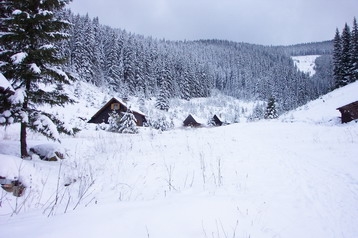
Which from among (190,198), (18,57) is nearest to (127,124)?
(18,57)

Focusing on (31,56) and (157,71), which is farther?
(157,71)

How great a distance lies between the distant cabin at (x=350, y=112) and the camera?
20.0 metres

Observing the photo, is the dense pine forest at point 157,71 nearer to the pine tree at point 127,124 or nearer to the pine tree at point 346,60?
the pine tree at point 127,124

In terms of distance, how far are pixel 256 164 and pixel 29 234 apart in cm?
569

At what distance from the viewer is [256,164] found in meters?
6.41

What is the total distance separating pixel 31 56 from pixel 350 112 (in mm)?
24130

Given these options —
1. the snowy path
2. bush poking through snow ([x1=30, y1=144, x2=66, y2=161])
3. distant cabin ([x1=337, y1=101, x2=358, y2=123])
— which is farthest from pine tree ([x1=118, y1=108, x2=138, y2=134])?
distant cabin ([x1=337, y1=101, x2=358, y2=123])

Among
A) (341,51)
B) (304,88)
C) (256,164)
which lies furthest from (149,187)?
(304,88)

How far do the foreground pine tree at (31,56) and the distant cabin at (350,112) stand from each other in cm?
2298

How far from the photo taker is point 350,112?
66.4 ft

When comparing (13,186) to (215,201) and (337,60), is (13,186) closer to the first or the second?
(215,201)

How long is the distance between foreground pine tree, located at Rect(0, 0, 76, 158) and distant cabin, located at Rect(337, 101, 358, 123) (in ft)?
75.4

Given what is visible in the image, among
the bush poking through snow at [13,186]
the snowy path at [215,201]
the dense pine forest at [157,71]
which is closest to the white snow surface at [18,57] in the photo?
the snowy path at [215,201]

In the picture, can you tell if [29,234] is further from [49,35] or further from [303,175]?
[49,35]
